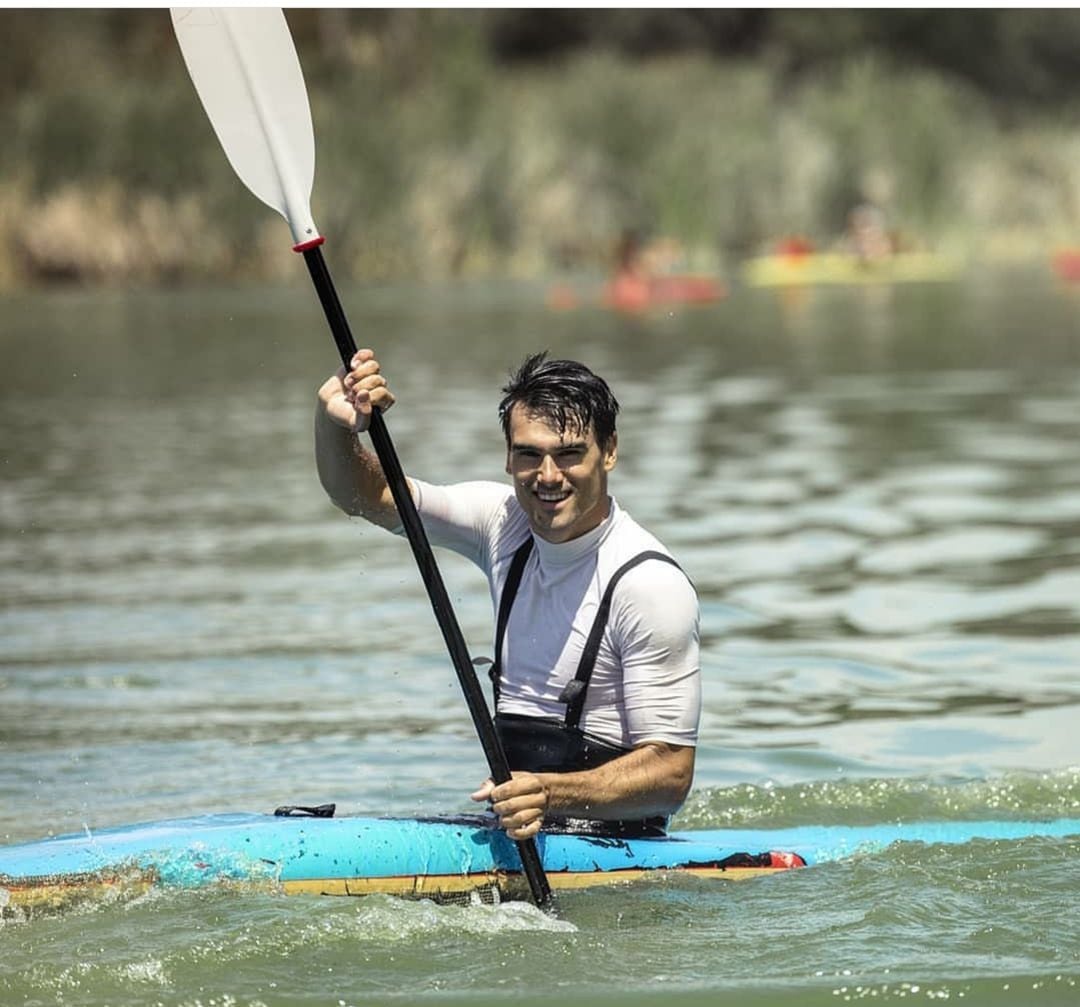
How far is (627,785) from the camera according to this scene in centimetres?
535

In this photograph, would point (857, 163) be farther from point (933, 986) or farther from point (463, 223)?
point (933, 986)

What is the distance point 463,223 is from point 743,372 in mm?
10697

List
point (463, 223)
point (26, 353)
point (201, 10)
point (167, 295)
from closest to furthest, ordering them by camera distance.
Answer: point (201, 10) < point (26, 353) < point (167, 295) < point (463, 223)

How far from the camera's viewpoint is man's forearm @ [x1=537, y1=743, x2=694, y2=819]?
5289mm

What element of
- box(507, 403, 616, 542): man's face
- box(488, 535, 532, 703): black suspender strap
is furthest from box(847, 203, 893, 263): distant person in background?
box(507, 403, 616, 542): man's face

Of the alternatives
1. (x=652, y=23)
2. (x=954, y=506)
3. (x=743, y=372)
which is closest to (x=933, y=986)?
(x=954, y=506)

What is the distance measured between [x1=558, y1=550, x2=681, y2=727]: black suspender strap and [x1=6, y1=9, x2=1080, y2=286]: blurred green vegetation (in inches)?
838

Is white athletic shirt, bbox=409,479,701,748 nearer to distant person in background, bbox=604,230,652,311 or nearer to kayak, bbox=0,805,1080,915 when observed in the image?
kayak, bbox=0,805,1080,915

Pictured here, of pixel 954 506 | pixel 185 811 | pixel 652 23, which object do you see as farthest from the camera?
pixel 652 23

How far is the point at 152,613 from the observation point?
9555 millimetres

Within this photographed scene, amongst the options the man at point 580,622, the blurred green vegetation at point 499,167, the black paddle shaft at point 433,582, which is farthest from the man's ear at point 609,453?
the blurred green vegetation at point 499,167

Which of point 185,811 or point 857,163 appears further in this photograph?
point 857,163

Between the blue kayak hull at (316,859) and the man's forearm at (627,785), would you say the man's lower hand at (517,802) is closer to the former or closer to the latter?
the man's forearm at (627,785)

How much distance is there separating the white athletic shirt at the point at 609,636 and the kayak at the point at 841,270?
22554 millimetres
